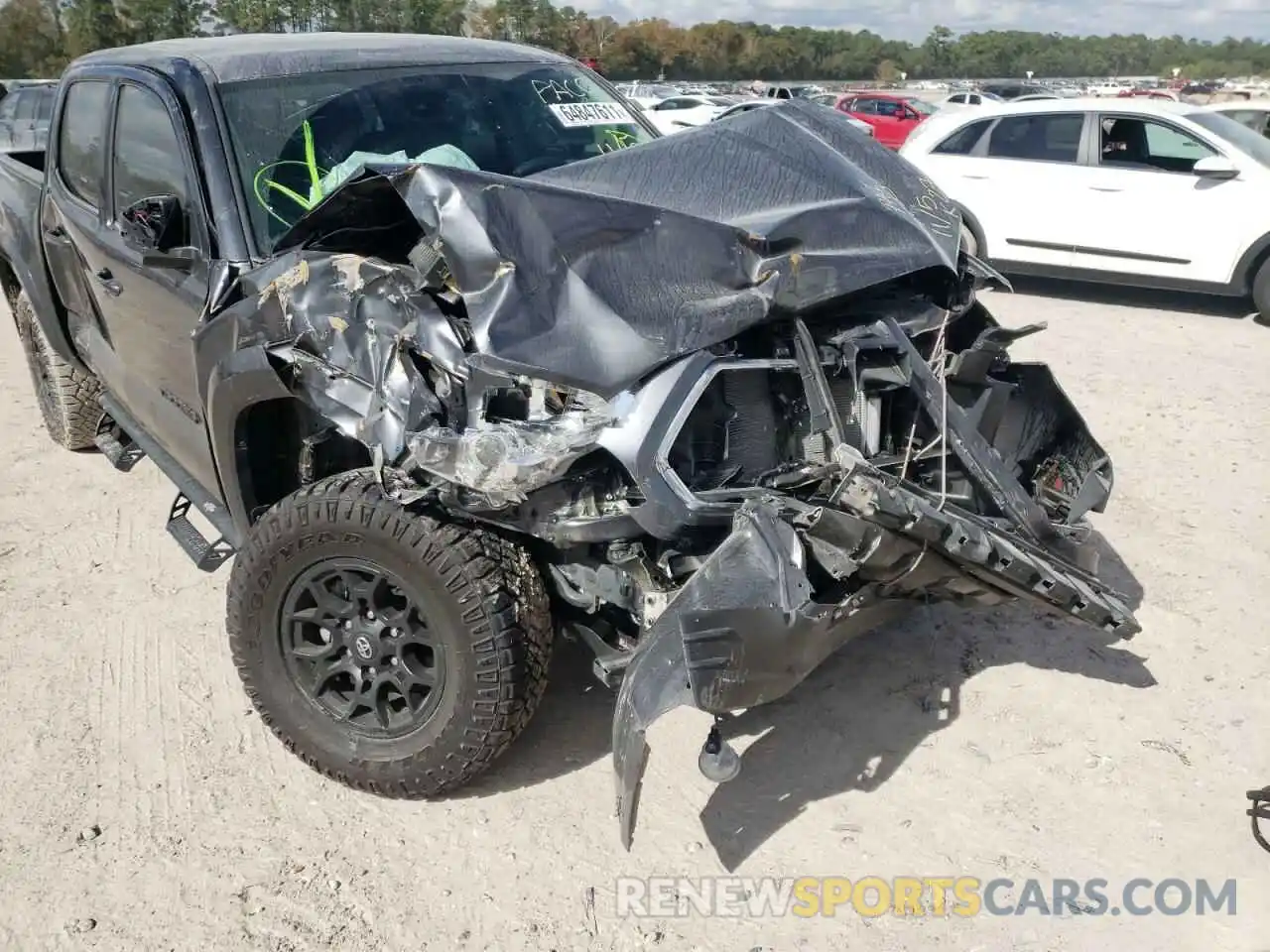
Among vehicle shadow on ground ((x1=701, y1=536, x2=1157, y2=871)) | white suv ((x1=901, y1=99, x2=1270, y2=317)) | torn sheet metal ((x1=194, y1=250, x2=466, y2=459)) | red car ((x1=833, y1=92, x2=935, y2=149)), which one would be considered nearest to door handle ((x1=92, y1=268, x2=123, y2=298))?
torn sheet metal ((x1=194, y1=250, x2=466, y2=459))

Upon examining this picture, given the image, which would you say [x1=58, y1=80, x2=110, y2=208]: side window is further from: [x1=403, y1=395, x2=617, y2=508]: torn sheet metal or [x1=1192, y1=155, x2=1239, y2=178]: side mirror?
[x1=1192, y1=155, x2=1239, y2=178]: side mirror

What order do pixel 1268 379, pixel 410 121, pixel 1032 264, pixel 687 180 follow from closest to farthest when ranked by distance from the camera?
pixel 687 180 → pixel 410 121 → pixel 1268 379 → pixel 1032 264

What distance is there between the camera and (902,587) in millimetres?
2637

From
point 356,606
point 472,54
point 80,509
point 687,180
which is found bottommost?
point 80,509

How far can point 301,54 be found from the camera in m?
3.55

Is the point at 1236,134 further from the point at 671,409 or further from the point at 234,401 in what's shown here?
the point at 234,401

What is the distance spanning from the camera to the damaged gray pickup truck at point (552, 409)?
2.43 metres

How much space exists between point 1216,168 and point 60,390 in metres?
7.90

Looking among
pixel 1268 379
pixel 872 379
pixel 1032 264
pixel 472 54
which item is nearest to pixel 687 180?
pixel 872 379

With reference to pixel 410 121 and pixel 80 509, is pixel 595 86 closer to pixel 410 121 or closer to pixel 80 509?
pixel 410 121

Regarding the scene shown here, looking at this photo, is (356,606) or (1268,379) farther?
(1268,379)

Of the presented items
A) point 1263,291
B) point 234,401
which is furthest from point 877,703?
point 1263,291

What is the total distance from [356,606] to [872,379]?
60.6 inches

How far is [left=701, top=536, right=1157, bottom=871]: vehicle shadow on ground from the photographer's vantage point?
9.63ft
